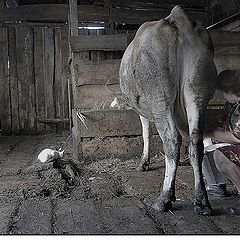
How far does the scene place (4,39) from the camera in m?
9.46

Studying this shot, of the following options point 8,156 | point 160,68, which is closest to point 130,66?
point 160,68

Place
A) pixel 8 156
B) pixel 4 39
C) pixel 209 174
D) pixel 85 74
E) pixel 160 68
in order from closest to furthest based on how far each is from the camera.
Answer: pixel 160 68 → pixel 209 174 → pixel 85 74 → pixel 8 156 → pixel 4 39

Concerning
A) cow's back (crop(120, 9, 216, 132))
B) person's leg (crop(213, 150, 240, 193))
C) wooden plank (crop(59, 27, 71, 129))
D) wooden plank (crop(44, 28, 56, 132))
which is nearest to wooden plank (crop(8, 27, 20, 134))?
wooden plank (crop(44, 28, 56, 132))

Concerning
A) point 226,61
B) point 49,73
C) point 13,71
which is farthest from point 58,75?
point 226,61

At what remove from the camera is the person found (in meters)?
3.29

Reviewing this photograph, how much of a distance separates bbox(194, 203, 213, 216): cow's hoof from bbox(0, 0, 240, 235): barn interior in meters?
0.08

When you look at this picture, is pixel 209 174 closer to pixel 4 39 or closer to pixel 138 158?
pixel 138 158

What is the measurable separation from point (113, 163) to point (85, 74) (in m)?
1.41

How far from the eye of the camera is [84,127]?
5754 millimetres

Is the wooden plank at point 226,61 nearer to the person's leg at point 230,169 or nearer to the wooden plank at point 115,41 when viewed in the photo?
the wooden plank at point 115,41

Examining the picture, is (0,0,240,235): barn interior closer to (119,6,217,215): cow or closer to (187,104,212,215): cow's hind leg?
(187,104,212,215): cow's hind leg

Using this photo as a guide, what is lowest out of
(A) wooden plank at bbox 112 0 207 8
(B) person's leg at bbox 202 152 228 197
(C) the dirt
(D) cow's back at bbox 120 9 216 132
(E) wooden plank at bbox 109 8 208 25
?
(C) the dirt

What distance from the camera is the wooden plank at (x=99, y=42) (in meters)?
5.89

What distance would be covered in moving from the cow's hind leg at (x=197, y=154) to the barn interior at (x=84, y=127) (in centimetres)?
13
